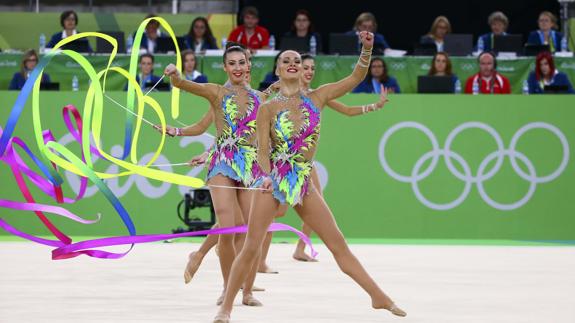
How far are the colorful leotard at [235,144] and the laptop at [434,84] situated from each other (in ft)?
21.5

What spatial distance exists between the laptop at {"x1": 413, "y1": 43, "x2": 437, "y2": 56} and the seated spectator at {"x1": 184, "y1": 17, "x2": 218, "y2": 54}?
109 inches

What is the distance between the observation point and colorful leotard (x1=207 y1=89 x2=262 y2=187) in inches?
301

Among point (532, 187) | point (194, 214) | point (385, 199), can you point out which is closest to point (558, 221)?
point (532, 187)

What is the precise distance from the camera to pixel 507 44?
601 inches

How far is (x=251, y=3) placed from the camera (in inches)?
754

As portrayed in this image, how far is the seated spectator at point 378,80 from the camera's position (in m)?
14.2

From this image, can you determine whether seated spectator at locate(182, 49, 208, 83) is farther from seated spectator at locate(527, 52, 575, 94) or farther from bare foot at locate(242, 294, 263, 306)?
bare foot at locate(242, 294, 263, 306)

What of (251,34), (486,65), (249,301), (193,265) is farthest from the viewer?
(251,34)

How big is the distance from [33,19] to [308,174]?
12.1 m

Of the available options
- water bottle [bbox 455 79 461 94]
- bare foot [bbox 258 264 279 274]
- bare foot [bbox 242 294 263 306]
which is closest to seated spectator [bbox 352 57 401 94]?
water bottle [bbox 455 79 461 94]

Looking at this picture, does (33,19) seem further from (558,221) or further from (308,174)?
(308,174)

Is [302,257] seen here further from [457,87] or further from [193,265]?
[457,87]

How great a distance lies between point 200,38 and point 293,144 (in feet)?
30.1

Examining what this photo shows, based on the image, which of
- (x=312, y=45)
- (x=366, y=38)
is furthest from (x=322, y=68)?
(x=366, y=38)
